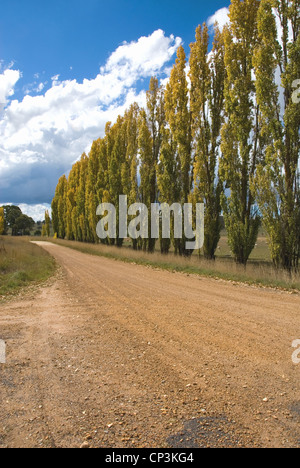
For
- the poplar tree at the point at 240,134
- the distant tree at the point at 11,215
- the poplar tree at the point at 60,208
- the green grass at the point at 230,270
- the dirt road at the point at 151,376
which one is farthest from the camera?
the distant tree at the point at 11,215

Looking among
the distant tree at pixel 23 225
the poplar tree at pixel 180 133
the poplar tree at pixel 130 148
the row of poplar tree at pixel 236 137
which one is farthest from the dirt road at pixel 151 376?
the distant tree at pixel 23 225

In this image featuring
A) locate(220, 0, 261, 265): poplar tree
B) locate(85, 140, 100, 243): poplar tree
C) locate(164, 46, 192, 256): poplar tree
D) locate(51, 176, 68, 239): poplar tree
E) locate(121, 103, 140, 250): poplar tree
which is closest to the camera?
locate(220, 0, 261, 265): poplar tree

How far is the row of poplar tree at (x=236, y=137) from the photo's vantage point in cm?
1289

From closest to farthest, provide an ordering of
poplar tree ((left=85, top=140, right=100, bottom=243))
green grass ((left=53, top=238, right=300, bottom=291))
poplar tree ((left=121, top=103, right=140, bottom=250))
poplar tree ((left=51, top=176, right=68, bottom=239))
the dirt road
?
the dirt road, green grass ((left=53, top=238, right=300, bottom=291)), poplar tree ((left=121, top=103, right=140, bottom=250)), poplar tree ((left=85, top=140, right=100, bottom=243)), poplar tree ((left=51, top=176, right=68, bottom=239))

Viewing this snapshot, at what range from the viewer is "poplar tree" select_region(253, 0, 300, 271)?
12.7 meters

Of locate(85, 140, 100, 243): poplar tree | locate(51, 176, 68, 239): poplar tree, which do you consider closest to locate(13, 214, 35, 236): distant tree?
locate(51, 176, 68, 239): poplar tree

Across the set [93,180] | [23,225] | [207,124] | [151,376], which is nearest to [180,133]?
[207,124]

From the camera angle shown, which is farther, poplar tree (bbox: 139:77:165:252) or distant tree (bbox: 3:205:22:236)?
distant tree (bbox: 3:205:22:236)

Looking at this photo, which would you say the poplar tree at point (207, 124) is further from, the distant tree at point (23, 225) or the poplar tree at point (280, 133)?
the distant tree at point (23, 225)

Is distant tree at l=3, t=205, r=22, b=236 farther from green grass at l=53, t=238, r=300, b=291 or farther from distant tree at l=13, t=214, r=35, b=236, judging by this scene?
green grass at l=53, t=238, r=300, b=291

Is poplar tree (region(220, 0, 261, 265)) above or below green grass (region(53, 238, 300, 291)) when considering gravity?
above

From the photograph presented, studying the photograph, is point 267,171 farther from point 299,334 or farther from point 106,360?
point 106,360

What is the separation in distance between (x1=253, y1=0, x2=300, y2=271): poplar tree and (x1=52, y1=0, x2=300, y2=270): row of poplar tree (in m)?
0.04

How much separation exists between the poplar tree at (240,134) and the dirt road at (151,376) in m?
7.96
